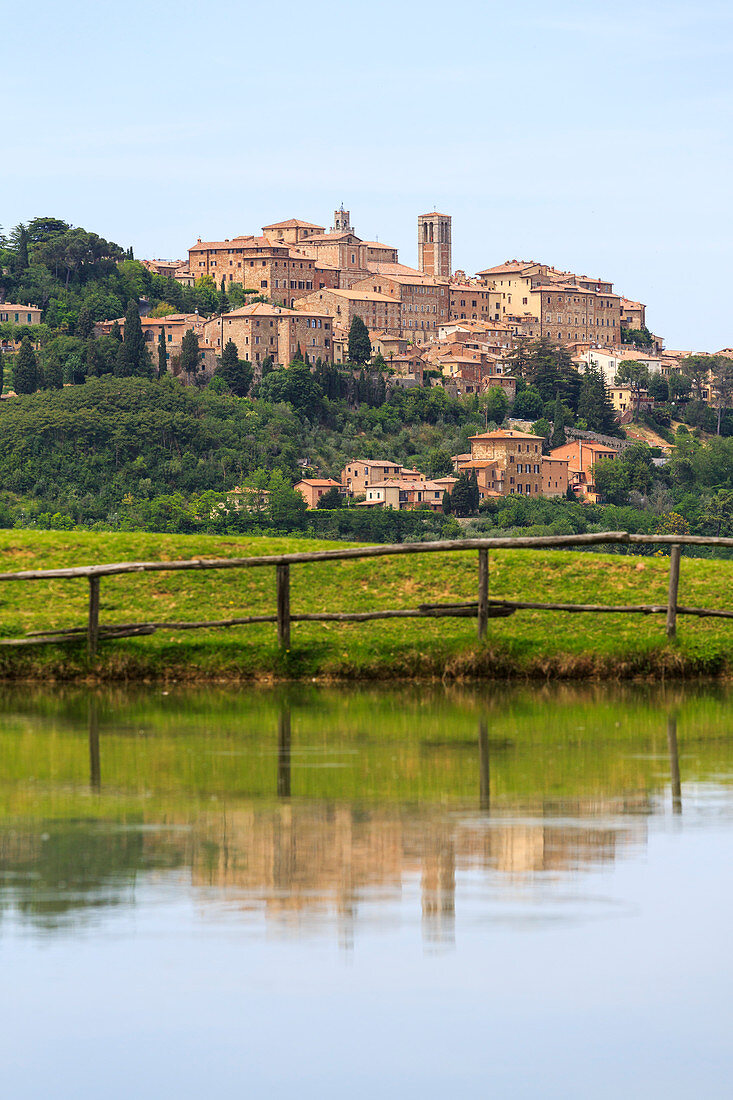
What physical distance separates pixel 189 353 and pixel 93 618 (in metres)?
172

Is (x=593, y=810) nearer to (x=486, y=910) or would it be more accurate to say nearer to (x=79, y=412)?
(x=486, y=910)

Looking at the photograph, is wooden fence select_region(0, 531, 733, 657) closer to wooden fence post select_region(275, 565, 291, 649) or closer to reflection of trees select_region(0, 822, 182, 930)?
wooden fence post select_region(275, 565, 291, 649)

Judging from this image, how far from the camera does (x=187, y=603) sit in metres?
16.3

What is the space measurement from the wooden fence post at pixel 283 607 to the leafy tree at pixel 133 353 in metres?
171

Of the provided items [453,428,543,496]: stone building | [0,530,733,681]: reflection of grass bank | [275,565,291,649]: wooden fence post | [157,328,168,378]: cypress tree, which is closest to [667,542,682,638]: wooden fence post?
[0,530,733,681]: reflection of grass bank

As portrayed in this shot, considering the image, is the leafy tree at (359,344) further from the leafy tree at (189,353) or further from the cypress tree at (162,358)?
the cypress tree at (162,358)

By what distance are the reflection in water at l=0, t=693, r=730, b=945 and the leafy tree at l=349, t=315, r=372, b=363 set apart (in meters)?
182

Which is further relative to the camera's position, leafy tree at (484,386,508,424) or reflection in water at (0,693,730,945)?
leafy tree at (484,386,508,424)

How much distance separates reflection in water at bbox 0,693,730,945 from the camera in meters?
6.84

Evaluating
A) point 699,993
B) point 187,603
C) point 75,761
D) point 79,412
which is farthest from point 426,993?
point 79,412

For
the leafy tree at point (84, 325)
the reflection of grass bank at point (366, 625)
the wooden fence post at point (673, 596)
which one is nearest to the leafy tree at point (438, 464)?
the leafy tree at point (84, 325)

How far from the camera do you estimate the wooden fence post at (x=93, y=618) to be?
47.1 feet

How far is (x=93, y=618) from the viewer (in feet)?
47.2

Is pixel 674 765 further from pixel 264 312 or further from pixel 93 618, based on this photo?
pixel 264 312
